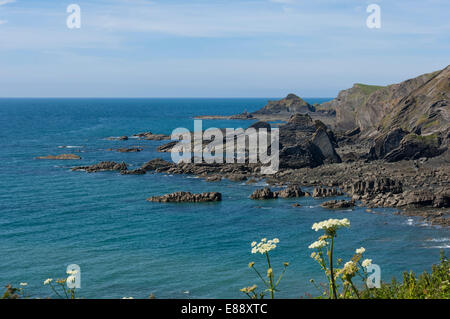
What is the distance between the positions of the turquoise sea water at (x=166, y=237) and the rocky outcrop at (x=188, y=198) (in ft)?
5.14

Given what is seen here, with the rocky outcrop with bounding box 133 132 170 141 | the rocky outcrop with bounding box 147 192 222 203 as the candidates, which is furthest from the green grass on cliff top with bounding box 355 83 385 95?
the rocky outcrop with bounding box 147 192 222 203

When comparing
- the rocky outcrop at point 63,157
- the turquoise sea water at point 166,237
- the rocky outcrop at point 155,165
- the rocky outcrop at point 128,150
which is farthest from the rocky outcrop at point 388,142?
the rocky outcrop at point 63,157

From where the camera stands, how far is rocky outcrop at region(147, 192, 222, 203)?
62.6 m

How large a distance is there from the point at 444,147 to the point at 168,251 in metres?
53.3

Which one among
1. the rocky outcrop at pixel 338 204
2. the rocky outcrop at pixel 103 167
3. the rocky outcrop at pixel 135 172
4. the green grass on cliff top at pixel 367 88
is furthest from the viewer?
the green grass on cliff top at pixel 367 88

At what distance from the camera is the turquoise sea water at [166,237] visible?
3616 centimetres

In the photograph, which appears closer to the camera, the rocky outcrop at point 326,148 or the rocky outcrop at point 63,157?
the rocky outcrop at point 326,148

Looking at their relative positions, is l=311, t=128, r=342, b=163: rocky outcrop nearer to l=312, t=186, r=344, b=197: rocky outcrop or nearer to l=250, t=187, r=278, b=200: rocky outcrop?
l=312, t=186, r=344, b=197: rocky outcrop

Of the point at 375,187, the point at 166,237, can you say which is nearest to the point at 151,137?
the point at 375,187

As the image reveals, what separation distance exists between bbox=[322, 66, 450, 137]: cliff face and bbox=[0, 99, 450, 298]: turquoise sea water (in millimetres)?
37411

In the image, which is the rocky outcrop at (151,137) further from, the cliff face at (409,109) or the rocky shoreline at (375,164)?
the cliff face at (409,109)

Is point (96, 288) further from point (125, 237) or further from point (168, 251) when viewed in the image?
point (125, 237)

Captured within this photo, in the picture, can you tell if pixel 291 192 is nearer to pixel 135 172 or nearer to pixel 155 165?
pixel 135 172
